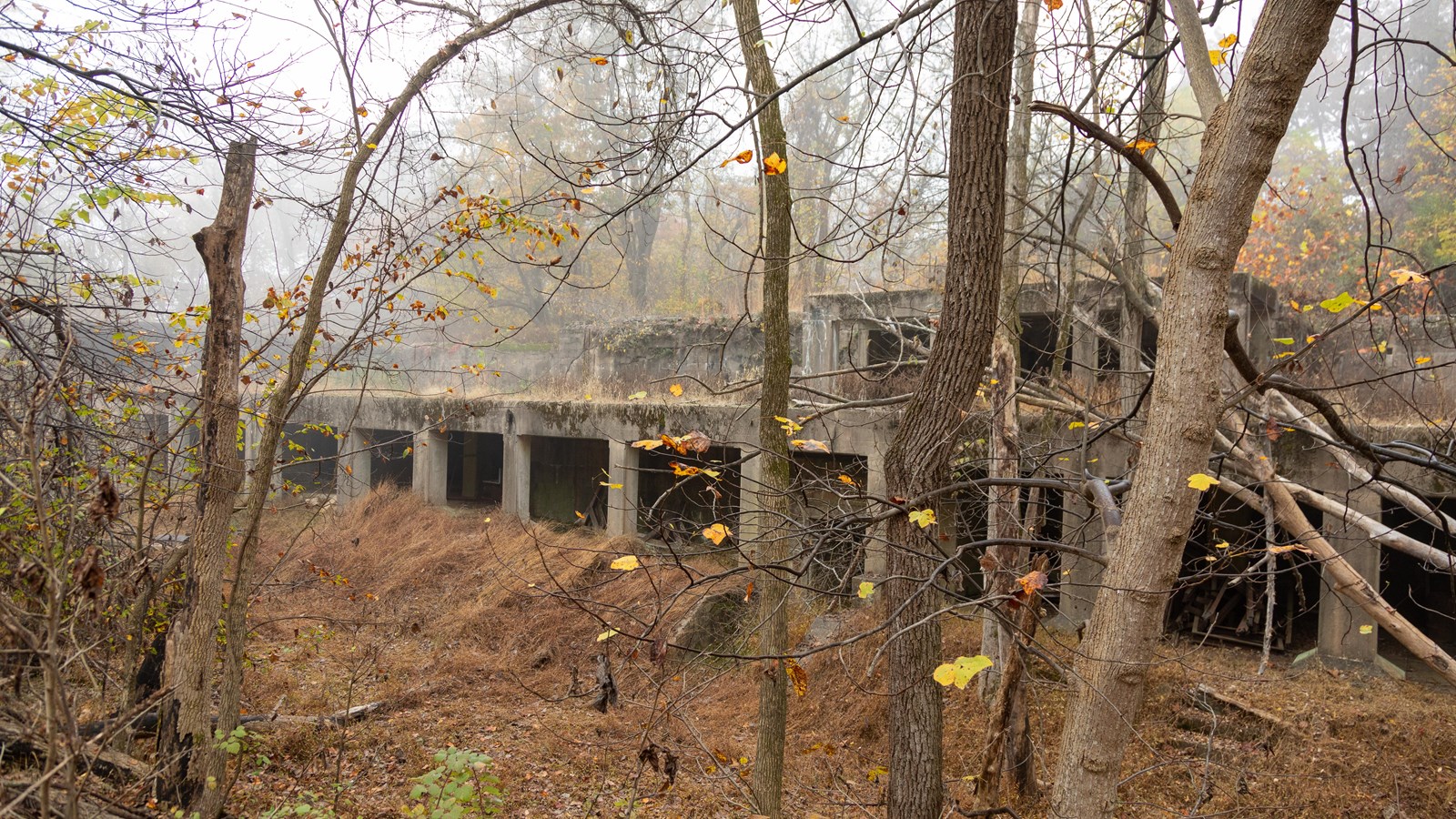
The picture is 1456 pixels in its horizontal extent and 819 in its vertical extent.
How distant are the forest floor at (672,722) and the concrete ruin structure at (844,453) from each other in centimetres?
88

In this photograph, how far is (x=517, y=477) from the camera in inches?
630

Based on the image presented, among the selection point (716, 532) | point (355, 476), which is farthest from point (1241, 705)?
point (355, 476)

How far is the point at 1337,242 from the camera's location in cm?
2153

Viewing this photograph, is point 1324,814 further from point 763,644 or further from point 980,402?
point 980,402

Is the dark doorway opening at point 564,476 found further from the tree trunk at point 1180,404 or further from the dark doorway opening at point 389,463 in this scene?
the tree trunk at point 1180,404

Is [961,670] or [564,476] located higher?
[961,670]

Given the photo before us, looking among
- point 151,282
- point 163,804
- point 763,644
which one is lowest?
point 163,804

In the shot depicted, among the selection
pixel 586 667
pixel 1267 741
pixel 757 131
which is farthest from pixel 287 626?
pixel 1267 741

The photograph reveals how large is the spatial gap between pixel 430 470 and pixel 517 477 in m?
2.64

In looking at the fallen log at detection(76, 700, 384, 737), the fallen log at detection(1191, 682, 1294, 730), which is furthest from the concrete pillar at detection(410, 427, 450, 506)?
the fallen log at detection(1191, 682, 1294, 730)

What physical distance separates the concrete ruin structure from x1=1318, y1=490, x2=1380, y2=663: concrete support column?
0.06 ft

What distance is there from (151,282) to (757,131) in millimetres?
4373

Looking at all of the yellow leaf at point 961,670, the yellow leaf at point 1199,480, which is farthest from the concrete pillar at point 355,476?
the yellow leaf at point 1199,480

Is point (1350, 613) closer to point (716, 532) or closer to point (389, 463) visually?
point (716, 532)
